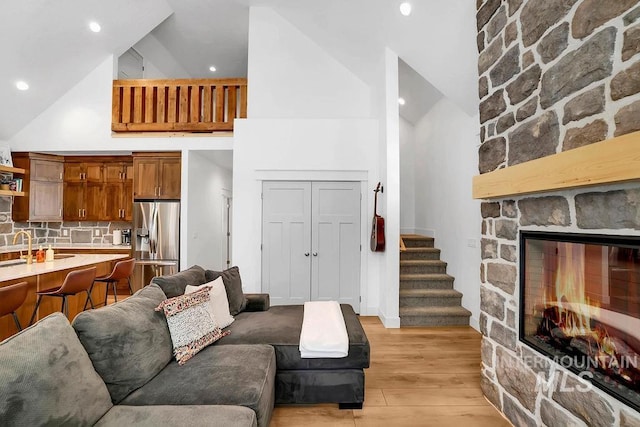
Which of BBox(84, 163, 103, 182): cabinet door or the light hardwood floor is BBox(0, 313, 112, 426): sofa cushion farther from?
BBox(84, 163, 103, 182): cabinet door

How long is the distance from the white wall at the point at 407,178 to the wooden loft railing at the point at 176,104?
123 inches

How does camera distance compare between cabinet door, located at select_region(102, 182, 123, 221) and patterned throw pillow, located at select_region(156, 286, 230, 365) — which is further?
cabinet door, located at select_region(102, 182, 123, 221)

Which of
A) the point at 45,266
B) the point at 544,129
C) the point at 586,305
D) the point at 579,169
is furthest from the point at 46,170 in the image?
the point at 586,305

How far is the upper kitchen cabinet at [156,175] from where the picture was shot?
5348 millimetres

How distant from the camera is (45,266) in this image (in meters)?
3.54

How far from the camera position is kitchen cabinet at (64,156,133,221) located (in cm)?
576

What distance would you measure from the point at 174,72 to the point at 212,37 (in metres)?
1.74

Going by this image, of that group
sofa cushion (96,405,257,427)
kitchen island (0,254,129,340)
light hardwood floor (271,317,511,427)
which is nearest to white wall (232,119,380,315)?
light hardwood floor (271,317,511,427)

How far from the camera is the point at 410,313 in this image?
408 cm

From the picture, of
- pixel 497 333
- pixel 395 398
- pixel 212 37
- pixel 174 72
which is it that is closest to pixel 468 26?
pixel 497 333

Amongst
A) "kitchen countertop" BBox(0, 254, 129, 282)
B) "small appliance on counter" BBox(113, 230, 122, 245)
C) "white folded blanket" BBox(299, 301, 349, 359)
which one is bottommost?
"white folded blanket" BBox(299, 301, 349, 359)

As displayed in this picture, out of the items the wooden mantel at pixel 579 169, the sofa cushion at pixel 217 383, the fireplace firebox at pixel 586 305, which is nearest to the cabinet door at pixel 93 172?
the sofa cushion at pixel 217 383

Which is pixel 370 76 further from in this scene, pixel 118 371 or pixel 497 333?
pixel 118 371

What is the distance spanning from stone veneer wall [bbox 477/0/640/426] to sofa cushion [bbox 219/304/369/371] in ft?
3.21
